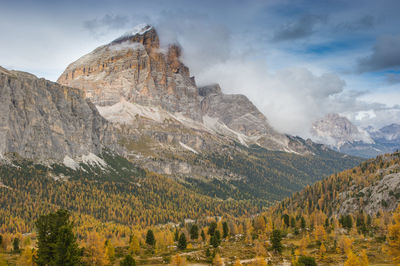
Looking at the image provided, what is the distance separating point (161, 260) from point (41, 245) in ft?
143

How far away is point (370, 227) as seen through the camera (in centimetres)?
13175

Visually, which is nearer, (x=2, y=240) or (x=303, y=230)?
(x=2, y=240)

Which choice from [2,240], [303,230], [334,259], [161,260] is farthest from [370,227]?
[2,240]

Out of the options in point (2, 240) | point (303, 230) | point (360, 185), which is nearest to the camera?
point (2, 240)

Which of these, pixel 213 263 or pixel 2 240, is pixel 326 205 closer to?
pixel 213 263

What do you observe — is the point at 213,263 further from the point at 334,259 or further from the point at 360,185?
the point at 360,185

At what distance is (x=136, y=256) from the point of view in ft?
355

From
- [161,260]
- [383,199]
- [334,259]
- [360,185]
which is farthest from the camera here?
[360,185]

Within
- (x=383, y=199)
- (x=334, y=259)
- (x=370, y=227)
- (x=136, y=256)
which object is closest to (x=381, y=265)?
(x=334, y=259)

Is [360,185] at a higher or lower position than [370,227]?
higher

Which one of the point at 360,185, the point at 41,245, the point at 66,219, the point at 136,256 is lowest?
the point at 136,256

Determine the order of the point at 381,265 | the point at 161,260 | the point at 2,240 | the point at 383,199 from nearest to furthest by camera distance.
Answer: the point at 381,265
the point at 161,260
the point at 2,240
the point at 383,199

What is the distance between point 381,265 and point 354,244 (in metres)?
28.2

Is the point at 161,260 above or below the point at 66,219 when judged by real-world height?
below
